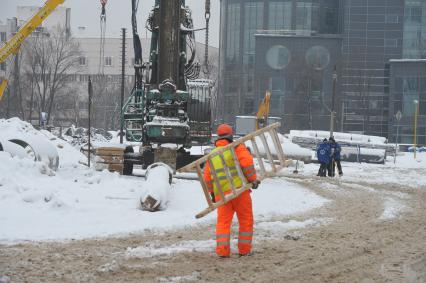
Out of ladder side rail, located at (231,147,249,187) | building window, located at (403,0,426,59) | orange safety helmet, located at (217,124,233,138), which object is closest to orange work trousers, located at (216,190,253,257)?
ladder side rail, located at (231,147,249,187)

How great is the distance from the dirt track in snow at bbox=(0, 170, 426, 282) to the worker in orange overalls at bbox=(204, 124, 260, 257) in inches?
8.2

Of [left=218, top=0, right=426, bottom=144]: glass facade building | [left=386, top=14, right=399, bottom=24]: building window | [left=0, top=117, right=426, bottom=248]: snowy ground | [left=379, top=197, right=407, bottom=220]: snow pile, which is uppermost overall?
[left=386, top=14, right=399, bottom=24]: building window

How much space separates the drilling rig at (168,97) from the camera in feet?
61.4

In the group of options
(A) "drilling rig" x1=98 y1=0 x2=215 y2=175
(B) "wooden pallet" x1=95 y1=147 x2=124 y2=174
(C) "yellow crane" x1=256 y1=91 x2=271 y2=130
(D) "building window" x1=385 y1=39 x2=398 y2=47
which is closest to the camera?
(A) "drilling rig" x1=98 y1=0 x2=215 y2=175

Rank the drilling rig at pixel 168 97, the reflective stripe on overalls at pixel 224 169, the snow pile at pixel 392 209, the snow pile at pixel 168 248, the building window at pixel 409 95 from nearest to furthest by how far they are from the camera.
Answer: the snow pile at pixel 168 248 < the reflective stripe on overalls at pixel 224 169 < the snow pile at pixel 392 209 < the drilling rig at pixel 168 97 < the building window at pixel 409 95

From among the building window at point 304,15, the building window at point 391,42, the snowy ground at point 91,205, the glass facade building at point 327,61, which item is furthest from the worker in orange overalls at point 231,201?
the building window at point 304,15

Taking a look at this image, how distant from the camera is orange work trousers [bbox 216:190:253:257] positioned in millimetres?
8594

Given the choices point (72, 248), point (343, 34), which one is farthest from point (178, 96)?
point (343, 34)

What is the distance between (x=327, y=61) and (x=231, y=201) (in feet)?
252

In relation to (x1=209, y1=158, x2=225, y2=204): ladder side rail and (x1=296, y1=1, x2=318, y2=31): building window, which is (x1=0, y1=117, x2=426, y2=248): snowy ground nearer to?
(x1=209, y1=158, x2=225, y2=204): ladder side rail

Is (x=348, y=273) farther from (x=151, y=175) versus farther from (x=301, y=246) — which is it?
(x=151, y=175)

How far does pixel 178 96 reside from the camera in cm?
1884

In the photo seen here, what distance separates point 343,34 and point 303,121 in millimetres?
12711

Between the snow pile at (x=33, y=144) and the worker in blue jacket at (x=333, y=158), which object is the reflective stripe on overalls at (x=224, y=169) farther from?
the worker in blue jacket at (x=333, y=158)
